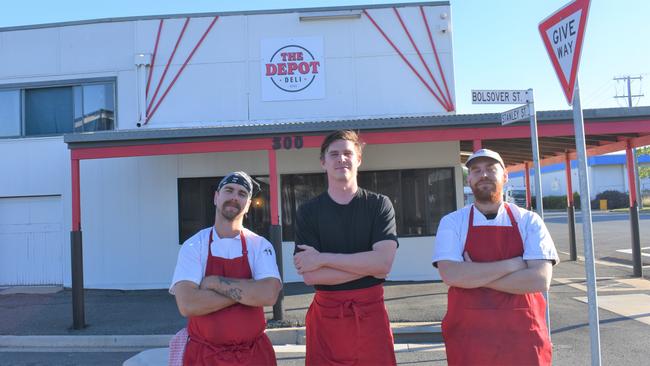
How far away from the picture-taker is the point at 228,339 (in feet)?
8.79

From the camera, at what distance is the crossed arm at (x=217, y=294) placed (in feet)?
8.70

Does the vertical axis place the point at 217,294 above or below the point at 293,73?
below

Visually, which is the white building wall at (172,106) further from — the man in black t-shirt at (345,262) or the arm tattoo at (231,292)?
the arm tattoo at (231,292)

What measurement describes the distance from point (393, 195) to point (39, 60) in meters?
8.62

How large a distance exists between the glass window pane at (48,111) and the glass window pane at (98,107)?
1.33ft

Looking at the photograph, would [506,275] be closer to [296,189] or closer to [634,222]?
[296,189]

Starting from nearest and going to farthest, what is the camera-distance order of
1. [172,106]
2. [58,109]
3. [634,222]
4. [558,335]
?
1. [558,335]
2. [634,222]
3. [172,106]
4. [58,109]

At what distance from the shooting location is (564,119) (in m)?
7.75

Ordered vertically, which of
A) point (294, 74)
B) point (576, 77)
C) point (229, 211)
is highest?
point (294, 74)

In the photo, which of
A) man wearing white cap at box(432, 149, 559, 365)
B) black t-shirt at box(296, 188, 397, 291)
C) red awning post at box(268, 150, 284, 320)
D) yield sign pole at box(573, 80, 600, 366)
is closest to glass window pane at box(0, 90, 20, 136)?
red awning post at box(268, 150, 284, 320)

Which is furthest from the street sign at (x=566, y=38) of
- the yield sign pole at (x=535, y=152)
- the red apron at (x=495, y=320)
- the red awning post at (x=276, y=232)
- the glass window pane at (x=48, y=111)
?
the glass window pane at (x=48, y=111)

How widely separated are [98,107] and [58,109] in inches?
38.1

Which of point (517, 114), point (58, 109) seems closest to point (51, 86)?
point (58, 109)

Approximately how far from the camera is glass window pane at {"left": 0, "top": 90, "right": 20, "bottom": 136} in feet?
36.6
